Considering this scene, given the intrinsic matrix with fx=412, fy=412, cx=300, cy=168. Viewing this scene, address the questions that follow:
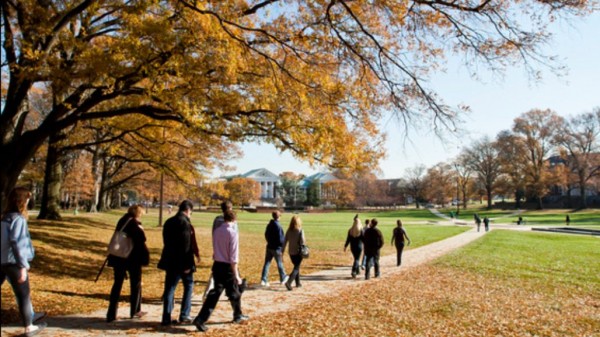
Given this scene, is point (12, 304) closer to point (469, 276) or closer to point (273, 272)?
point (273, 272)

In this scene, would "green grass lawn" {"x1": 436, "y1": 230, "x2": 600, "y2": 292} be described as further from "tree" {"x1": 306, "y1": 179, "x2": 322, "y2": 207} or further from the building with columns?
the building with columns

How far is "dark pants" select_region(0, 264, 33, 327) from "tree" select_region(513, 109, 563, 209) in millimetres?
73627

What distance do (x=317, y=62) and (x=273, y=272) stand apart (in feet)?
22.3

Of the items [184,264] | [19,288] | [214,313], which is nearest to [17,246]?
[19,288]

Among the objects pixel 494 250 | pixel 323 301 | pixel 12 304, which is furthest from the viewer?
pixel 494 250

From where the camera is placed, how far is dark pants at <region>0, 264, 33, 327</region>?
5152mm

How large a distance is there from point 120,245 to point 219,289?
174cm

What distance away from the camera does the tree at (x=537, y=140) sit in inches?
2640

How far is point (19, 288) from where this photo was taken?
5.27 meters

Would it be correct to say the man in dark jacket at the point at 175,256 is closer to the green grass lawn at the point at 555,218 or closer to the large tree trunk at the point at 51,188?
the large tree trunk at the point at 51,188

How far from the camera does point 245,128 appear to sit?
37.5 feet

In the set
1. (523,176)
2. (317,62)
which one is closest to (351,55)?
(317,62)

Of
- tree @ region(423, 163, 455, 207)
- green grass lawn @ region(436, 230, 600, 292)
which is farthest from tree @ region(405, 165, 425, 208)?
green grass lawn @ region(436, 230, 600, 292)

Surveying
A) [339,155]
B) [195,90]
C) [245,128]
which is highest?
[195,90]
